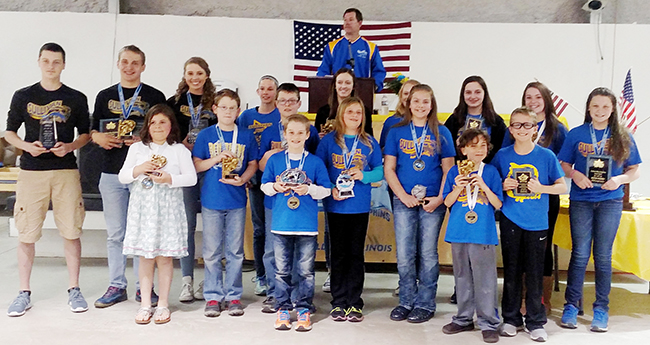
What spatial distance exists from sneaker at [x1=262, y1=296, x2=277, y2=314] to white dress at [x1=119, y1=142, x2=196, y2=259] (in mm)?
786

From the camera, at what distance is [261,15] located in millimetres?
8477

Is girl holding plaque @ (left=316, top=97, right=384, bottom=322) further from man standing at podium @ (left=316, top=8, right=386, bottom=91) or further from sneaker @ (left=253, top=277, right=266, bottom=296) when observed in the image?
man standing at podium @ (left=316, top=8, right=386, bottom=91)

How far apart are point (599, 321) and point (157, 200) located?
3334 millimetres

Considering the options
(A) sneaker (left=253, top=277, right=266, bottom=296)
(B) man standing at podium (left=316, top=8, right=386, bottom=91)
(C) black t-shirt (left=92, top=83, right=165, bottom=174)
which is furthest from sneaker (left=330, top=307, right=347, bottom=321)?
(B) man standing at podium (left=316, top=8, right=386, bottom=91)

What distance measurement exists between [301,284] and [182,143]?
144 cm

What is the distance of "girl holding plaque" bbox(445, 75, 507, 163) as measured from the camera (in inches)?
154

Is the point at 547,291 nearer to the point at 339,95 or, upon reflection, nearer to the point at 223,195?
the point at 339,95

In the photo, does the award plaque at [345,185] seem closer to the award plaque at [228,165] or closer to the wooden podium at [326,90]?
the award plaque at [228,165]

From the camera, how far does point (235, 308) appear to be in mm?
3961

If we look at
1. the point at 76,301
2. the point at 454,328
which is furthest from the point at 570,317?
the point at 76,301

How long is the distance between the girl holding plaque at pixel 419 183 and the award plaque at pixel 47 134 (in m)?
2.49

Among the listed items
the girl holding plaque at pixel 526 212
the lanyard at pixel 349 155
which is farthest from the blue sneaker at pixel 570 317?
the lanyard at pixel 349 155

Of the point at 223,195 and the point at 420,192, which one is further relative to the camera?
the point at 223,195

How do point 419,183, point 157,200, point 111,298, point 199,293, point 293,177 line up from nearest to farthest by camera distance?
point 293,177, point 157,200, point 419,183, point 111,298, point 199,293
